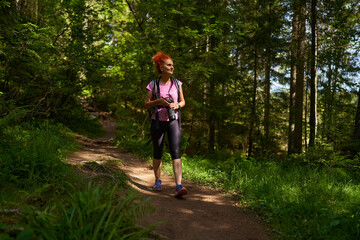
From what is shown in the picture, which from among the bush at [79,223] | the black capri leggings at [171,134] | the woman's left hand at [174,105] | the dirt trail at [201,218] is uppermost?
the woman's left hand at [174,105]

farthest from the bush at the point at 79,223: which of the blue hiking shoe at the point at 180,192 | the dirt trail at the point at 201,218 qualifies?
the blue hiking shoe at the point at 180,192

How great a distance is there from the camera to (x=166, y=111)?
159 inches

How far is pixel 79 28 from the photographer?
809 cm

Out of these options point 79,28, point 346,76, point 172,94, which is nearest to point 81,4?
point 79,28

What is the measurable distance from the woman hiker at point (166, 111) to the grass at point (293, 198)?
1354mm

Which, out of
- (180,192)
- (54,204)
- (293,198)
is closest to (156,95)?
(180,192)

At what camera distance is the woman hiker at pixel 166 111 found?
3.97 m

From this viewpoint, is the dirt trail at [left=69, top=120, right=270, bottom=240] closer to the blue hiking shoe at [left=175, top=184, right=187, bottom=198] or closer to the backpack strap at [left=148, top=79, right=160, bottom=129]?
the blue hiking shoe at [left=175, top=184, right=187, bottom=198]

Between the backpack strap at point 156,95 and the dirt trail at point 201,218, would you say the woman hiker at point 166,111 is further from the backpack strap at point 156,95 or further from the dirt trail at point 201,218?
the dirt trail at point 201,218

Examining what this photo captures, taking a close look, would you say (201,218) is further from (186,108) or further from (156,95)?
(186,108)

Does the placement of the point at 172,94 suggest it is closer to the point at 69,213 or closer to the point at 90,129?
the point at 69,213

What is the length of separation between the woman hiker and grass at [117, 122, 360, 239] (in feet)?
4.44

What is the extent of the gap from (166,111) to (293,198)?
2566 mm

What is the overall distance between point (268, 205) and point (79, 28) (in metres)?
8.10
